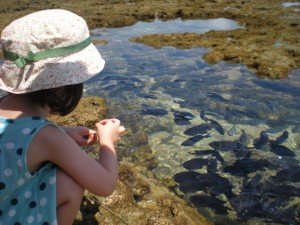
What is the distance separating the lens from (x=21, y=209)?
2.13 m

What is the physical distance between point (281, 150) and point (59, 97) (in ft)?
13.7

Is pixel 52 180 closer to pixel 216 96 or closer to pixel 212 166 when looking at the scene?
pixel 212 166

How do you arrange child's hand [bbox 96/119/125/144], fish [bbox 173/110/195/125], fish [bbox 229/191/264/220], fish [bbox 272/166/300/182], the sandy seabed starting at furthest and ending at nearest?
1. fish [bbox 173/110/195/125]
2. fish [bbox 272/166/300/182]
3. fish [bbox 229/191/264/220]
4. the sandy seabed
5. child's hand [bbox 96/119/125/144]

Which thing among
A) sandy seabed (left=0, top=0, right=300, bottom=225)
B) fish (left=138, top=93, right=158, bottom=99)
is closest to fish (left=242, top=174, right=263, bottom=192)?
sandy seabed (left=0, top=0, right=300, bottom=225)

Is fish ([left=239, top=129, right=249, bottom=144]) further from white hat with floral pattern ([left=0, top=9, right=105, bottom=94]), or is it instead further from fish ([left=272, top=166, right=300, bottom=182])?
white hat with floral pattern ([left=0, top=9, right=105, bottom=94])

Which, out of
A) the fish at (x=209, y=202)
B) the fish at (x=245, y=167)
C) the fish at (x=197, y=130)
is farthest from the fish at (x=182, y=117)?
the fish at (x=209, y=202)

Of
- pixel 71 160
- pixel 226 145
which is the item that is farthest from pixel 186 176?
pixel 71 160

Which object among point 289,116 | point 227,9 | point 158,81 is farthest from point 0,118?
point 227,9

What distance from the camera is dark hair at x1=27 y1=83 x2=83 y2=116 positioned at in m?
2.21

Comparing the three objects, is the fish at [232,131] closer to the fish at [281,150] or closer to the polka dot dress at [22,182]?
the fish at [281,150]

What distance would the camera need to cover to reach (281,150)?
5.39 meters

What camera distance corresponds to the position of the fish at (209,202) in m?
4.09

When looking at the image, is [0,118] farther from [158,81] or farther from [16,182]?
[158,81]

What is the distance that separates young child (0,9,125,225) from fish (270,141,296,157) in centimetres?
383
